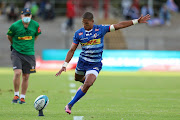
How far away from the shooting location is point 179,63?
1051 inches

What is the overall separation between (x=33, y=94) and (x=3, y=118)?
15.5ft

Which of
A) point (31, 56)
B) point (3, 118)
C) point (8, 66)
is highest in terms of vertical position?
point (31, 56)

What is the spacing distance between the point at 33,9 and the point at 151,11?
29.4 feet

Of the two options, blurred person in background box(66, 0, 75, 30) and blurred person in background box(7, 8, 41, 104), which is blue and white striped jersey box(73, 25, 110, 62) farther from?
blurred person in background box(66, 0, 75, 30)

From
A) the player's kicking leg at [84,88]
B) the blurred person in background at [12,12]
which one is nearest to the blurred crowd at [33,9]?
the blurred person in background at [12,12]

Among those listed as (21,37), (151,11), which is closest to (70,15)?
(151,11)

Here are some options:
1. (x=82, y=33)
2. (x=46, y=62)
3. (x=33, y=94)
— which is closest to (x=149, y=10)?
(x=46, y=62)

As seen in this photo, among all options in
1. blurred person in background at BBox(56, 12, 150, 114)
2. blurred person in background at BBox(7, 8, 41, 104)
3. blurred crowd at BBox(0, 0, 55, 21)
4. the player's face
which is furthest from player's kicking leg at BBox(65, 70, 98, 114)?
blurred crowd at BBox(0, 0, 55, 21)

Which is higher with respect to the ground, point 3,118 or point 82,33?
point 82,33

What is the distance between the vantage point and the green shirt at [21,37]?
433 inches

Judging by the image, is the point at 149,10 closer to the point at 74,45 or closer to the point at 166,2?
the point at 166,2

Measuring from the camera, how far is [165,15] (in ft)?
116

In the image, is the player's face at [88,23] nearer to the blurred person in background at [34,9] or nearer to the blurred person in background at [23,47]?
the blurred person in background at [23,47]

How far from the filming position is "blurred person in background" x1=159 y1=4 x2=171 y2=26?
3466 cm
